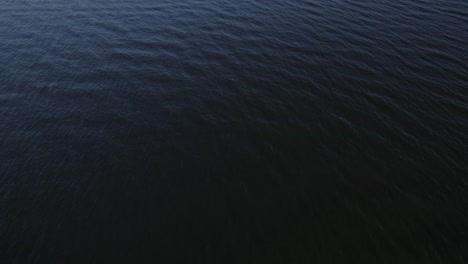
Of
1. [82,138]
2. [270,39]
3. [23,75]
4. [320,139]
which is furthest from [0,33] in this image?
[320,139]

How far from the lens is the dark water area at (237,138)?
92.4 ft

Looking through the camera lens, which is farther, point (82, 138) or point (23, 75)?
point (23, 75)

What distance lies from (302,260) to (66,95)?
122 feet

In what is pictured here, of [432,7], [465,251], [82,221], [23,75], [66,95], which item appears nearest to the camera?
[465,251]

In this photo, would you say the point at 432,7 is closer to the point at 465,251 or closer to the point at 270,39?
the point at 270,39

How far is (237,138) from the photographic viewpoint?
38.4 m

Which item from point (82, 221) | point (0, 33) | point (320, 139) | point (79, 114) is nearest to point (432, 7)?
point (320, 139)

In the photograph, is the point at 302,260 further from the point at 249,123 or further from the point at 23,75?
the point at 23,75

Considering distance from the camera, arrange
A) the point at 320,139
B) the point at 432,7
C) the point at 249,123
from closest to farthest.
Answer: the point at 320,139, the point at 249,123, the point at 432,7

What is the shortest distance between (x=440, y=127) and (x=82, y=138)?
40.8 m

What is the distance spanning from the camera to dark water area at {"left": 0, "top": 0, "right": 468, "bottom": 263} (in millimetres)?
28172

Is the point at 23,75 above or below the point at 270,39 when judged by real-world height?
below

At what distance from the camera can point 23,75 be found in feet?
163

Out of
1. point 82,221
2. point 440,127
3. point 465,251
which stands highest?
point 440,127
